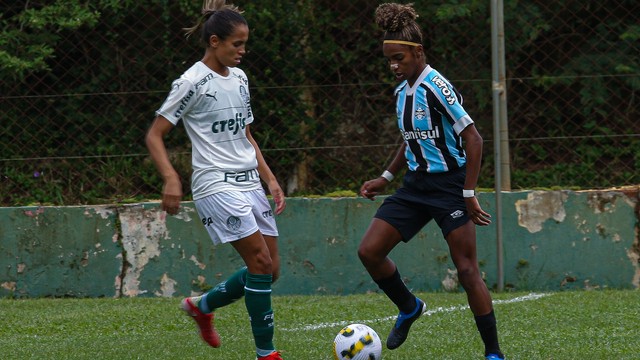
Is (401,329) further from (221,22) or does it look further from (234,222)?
(221,22)

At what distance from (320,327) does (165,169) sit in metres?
1.94

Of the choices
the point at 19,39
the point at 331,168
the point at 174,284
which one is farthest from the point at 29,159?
the point at 331,168

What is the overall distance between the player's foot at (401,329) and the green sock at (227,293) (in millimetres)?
858

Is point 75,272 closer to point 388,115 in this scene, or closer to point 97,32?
point 97,32

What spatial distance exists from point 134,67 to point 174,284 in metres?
1.83

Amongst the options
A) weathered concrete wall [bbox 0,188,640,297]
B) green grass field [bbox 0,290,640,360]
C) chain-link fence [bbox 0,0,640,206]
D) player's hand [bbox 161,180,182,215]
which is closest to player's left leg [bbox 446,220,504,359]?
green grass field [bbox 0,290,640,360]

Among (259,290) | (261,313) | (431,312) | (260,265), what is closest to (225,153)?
(260,265)

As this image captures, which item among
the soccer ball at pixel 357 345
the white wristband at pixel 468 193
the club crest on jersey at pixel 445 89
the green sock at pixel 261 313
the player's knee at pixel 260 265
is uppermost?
the club crest on jersey at pixel 445 89

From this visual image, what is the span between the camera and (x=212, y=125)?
17.9ft

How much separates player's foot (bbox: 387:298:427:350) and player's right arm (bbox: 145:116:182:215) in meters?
1.36

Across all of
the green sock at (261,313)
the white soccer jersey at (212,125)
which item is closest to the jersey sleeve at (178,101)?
the white soccer jersey at (212,125)

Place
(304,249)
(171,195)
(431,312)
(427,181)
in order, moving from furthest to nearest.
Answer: (304,249)
(431,312)
(427,181)
(171,195)

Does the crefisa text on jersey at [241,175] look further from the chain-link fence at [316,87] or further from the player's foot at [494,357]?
the chain-link fence at [316,87]

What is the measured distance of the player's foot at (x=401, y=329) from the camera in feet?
18.8
